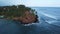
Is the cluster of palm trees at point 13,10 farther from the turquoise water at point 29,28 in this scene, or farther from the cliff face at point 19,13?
the turquoise water at point 29,28

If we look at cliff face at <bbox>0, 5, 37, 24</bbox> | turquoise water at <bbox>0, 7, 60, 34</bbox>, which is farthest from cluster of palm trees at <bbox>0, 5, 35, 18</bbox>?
turquoise water at <bbox>0, 7, 60, 34</bbox>

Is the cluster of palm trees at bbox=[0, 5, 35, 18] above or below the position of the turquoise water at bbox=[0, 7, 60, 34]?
above

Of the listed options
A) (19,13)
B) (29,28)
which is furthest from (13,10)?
(29,28)

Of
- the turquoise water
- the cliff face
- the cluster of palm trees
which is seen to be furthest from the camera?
the cluster of palm trees

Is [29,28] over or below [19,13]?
below

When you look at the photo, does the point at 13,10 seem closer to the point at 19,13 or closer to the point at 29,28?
the point at 19,13

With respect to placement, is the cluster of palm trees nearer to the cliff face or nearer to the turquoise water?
the cliff face

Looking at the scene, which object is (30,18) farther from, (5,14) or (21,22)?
(5,14)

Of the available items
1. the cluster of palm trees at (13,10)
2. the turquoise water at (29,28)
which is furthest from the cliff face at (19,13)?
the turquoise water at (29,28)
